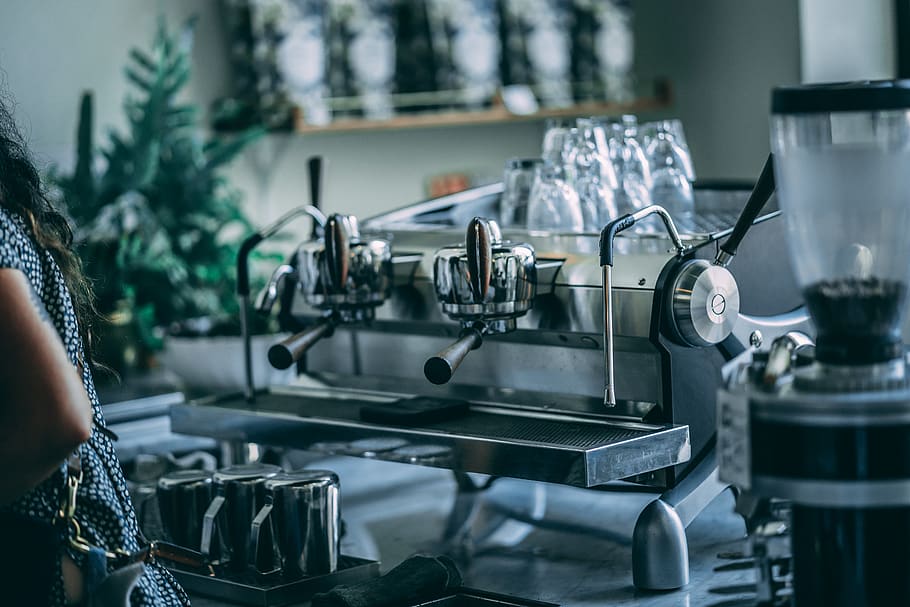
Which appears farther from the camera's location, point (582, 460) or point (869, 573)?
point (582, 460)

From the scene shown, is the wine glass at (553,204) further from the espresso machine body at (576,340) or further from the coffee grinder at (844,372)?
the coffee grinder at (844,372)

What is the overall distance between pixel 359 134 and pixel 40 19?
89 cm

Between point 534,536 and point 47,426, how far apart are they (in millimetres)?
737

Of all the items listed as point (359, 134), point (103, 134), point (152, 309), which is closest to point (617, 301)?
point (152, 309)

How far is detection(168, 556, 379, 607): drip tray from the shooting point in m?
1.32

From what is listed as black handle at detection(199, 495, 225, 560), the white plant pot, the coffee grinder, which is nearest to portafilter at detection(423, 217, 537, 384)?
black handle at detection(199, 495, 225, 560)

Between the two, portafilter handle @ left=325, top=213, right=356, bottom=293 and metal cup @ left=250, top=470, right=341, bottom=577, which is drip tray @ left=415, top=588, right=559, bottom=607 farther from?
portafilter handle @ left=325, top=213, right=356, bottom=293

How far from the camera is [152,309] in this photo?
2.61 metres

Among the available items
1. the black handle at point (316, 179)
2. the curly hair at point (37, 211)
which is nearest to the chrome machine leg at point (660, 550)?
the curly hair at point (37, 211)

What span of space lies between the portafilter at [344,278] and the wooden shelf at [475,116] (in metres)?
1.58

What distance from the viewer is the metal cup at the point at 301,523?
1357mm

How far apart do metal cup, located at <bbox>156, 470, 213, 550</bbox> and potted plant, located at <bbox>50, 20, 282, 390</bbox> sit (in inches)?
42.8

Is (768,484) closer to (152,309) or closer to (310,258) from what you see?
(310,258)

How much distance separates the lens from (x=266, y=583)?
1.34 meters
